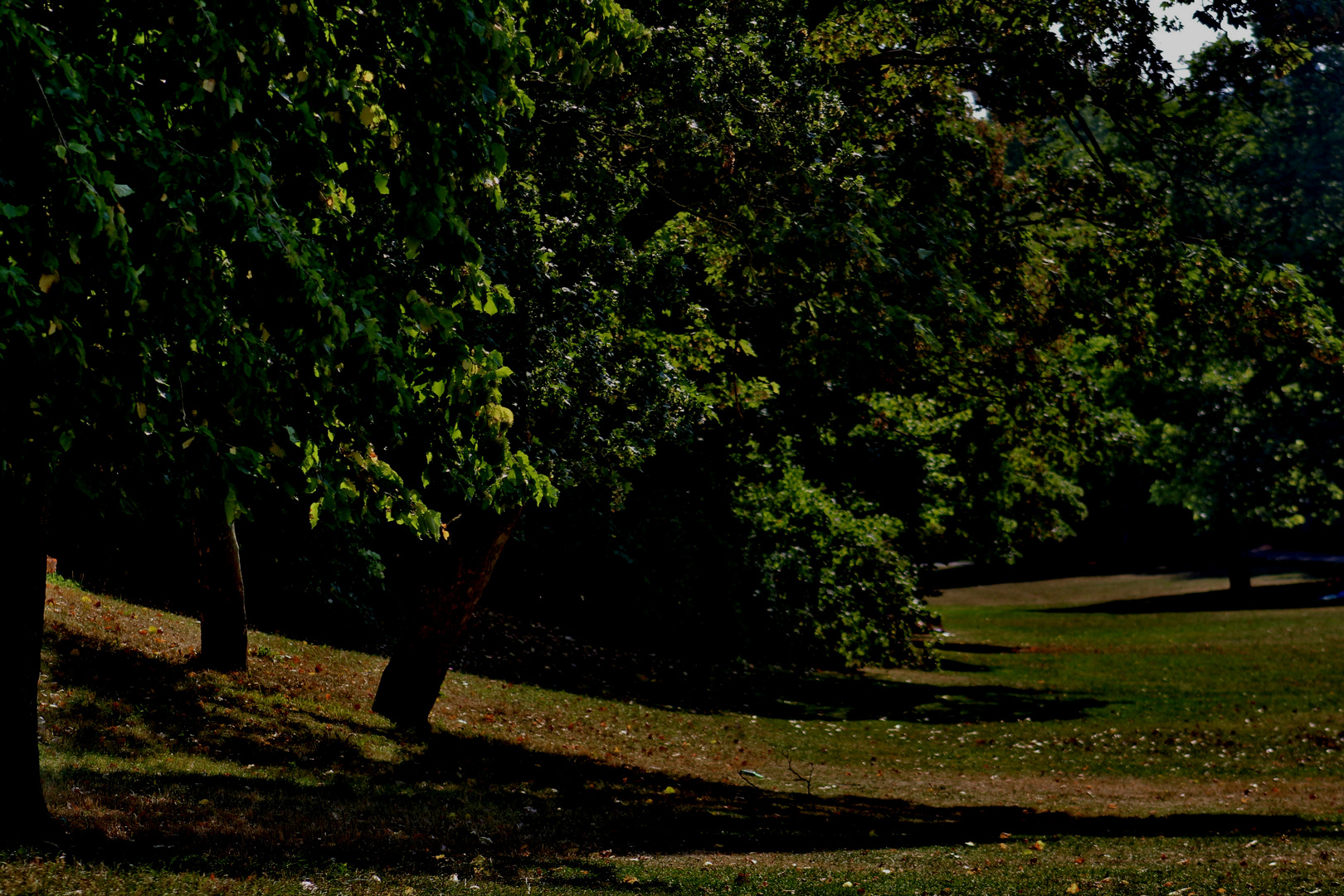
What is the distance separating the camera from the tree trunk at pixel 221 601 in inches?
547

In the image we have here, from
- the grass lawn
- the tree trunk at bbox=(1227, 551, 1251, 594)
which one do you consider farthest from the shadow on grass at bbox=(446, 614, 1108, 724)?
the tree trunk at bbox=(1227, 551, 1251, 594)

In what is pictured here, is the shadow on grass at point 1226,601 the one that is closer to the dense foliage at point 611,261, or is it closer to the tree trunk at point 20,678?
the dense foliage at point 611,261

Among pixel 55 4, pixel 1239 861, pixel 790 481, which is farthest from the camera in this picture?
pixel 790 481

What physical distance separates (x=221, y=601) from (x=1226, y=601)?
148ft

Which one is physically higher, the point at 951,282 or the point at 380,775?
the point at 951,282

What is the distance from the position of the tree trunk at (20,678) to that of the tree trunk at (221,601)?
21.3 ft

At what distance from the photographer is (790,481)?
71.7ft

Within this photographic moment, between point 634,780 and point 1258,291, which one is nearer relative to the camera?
point 1258,291

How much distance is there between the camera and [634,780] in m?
13.8

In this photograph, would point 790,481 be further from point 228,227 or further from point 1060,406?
point 228,227

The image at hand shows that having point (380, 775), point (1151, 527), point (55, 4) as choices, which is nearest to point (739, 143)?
point (55, 4)

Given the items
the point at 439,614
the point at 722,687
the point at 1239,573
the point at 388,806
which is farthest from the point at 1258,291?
the point at 1239,573

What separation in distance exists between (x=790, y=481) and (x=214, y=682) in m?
11.4

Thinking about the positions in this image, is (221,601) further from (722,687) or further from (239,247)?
(722,687)
